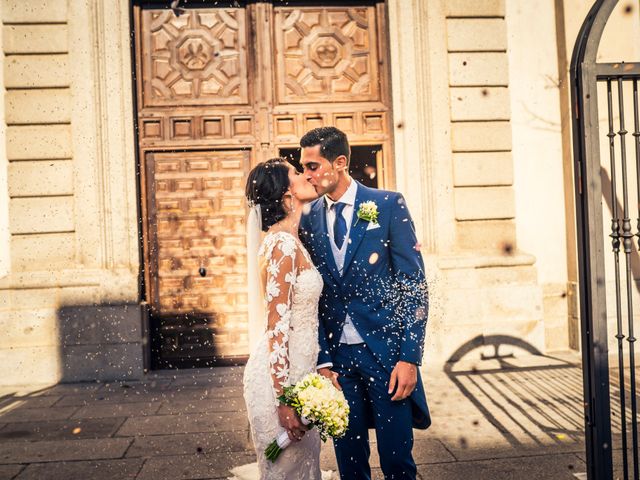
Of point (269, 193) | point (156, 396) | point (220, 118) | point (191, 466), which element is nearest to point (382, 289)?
point (269, 193)

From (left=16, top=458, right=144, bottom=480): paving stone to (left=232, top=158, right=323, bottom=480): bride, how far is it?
1891 mm

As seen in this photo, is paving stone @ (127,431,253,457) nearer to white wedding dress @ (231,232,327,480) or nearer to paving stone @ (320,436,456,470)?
paving stone @ (320,436,456,470)

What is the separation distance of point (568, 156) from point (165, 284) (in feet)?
20.7

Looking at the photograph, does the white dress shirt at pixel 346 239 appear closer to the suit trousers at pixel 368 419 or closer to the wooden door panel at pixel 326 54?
the suit trousers at pixel 368 419

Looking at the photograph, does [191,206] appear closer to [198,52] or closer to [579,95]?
[198,52]

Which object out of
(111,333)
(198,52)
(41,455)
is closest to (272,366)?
(41,455)

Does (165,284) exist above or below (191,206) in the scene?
below

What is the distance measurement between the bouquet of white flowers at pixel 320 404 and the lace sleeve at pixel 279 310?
10cm

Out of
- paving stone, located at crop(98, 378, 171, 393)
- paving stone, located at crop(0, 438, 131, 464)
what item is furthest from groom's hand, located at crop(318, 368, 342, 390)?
paving stone, located at crop(98, 378, 171, 393)

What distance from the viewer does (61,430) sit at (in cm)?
573

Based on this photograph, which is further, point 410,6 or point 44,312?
point 410,6

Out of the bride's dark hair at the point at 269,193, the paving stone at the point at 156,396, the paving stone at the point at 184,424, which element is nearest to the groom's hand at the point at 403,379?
the bride's dark hair at the point at 269,193

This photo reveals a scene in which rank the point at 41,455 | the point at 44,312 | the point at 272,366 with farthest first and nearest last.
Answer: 1. the point at 44,312
2. the point at 41,455
3. the point at 272,366

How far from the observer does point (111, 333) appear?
784 cm
